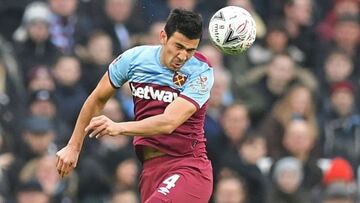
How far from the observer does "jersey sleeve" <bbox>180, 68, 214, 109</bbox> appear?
1062cm

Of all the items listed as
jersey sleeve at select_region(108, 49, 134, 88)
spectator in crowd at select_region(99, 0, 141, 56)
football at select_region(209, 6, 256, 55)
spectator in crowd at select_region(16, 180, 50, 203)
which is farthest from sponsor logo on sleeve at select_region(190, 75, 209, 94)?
spectator in crowd at select_region(99, 0, 141, 56)

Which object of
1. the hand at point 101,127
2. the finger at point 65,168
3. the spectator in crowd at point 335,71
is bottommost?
the spectator in crowd at point 335,71

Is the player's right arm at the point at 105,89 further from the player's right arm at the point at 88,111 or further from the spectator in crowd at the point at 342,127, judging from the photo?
the spectator in crowd at the point at 342,127

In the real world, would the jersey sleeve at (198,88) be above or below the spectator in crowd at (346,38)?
above

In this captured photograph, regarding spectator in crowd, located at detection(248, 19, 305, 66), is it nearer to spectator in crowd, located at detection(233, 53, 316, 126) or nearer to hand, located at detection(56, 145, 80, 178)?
spectator in crowd, located at detection(233, 53, 316, 126)

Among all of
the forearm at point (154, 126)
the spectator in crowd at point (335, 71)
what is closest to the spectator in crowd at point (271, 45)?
the spectator in crowd at point (335, 71)

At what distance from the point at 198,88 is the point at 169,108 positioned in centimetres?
33

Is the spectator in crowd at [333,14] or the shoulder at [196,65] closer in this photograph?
the shoulder at [196,65]

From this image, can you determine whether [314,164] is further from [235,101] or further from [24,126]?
[24,126]

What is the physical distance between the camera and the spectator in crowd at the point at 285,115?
52.0ft

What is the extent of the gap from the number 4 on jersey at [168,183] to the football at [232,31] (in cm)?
111

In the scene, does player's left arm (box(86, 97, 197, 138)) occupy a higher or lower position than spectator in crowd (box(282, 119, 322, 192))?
higher

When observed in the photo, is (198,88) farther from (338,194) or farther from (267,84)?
(267,84)

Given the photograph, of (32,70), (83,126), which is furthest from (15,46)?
(83,126)
